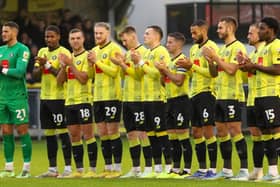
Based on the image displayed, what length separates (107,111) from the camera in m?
18.8

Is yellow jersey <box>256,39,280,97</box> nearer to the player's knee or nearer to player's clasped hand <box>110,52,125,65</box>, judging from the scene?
the player's knee

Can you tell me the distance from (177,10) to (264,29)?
17.8 meters

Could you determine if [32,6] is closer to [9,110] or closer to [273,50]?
[9,110]

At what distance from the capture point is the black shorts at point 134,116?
18.6 m

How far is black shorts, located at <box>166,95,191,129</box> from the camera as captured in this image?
1845 cm

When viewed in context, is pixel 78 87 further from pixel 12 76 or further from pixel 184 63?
pixel 184 63

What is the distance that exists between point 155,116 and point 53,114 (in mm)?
1840

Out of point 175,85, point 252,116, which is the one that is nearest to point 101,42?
point 175,85

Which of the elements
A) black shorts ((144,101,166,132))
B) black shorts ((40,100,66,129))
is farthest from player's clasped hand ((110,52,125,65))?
black shorts ((40,100,66,129))

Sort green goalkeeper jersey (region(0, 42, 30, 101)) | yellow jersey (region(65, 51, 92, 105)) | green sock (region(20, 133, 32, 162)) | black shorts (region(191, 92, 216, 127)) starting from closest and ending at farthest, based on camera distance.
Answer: black shorts (region(191, 92, 216, 127)) < yellow jersey (region(65, 51, 92, 105)) < green goalkeeper jersey (region(0, 42, 30, 101)) < green sock (region(20, 133, 32, 162))

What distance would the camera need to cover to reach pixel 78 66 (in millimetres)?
19000

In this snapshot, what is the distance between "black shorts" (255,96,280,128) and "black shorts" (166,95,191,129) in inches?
A: 60.1

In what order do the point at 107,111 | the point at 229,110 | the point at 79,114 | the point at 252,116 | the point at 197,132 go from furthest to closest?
the point at 79,114 → the point at 107,111 → the point at 197,132 → the point at 229,110 → the point at 252,116

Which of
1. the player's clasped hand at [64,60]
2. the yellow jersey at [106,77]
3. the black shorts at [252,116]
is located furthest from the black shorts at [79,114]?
the black shorts at [252,116]
